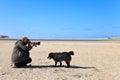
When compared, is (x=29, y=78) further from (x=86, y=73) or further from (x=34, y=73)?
(x=86, y=73)

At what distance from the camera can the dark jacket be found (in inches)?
559

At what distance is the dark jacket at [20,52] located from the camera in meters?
14.2

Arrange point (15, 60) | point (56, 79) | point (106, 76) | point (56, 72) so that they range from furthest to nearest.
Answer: point (15, 60)
point (56, 72)
point (106, 76)
point (56, 79)

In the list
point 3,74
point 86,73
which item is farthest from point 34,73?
point 86,73

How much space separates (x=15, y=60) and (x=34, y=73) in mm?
2065

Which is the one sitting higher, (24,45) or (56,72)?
(24,45)

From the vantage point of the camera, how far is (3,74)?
12.2 m

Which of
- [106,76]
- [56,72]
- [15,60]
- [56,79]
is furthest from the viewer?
[15,60]

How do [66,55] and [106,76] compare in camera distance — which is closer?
[106,76]

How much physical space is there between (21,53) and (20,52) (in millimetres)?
71

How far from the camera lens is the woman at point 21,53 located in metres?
14.2

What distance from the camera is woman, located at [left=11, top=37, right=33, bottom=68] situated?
14.2 meters

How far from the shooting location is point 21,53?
14289mm

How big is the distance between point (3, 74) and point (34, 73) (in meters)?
1.15
